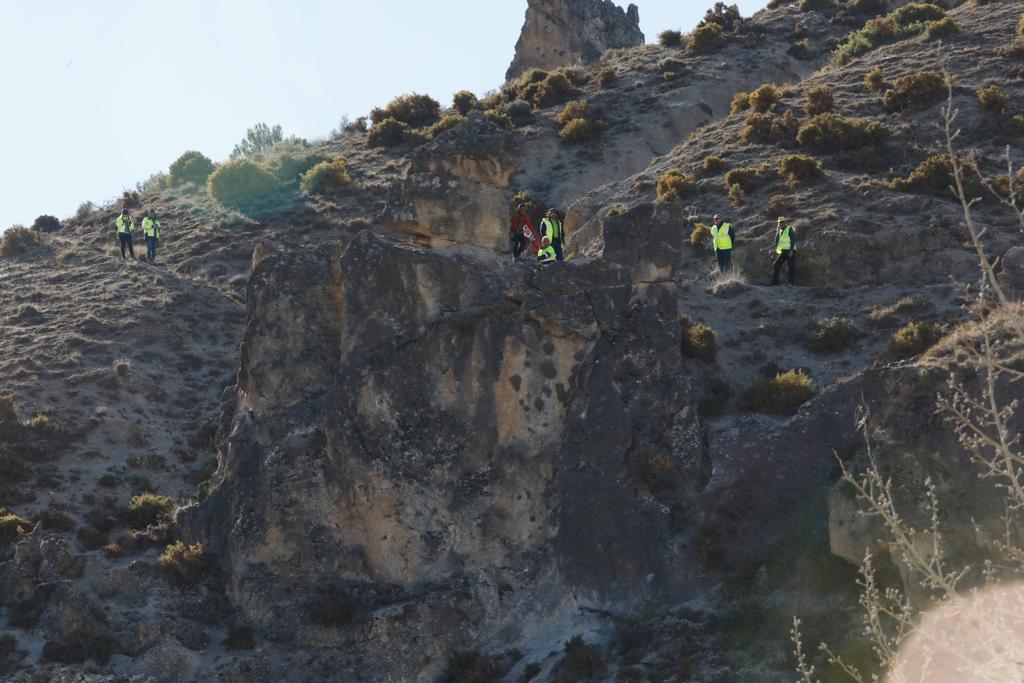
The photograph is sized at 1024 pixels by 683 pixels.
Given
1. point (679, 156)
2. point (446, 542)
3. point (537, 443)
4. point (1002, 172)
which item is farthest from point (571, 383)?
point (679, 156)

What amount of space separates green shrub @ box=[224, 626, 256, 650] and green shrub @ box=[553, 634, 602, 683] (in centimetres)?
582

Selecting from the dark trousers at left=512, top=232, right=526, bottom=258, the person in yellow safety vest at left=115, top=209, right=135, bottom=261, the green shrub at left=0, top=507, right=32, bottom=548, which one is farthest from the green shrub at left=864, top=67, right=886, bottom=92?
the green shrub at left=0, top=507, right=32, bottom=548

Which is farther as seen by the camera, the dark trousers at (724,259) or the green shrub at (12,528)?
the dark trousers at (724,259)

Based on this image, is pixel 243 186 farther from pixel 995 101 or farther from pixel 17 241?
pixel 995 101

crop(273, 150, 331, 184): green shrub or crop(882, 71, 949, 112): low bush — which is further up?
crop(273, 150, 331, 184): green shrub

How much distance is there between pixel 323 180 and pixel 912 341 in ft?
88.5

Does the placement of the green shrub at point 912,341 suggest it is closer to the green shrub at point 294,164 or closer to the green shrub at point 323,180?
the green shrub at point 323,180

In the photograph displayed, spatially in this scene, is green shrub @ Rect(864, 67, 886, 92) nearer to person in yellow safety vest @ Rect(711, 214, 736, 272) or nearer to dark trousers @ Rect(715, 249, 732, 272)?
person in yellow safety vest @ Rect(711, 214, 736, 272)

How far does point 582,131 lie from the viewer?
5147 cm

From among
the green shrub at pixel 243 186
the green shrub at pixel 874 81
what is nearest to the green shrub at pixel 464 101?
the green shrub at pixel 243 186

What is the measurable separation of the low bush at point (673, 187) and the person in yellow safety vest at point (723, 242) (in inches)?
202

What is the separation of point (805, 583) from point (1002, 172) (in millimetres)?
17461

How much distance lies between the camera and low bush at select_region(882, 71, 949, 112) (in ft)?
136

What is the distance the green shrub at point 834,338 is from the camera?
29734mm
